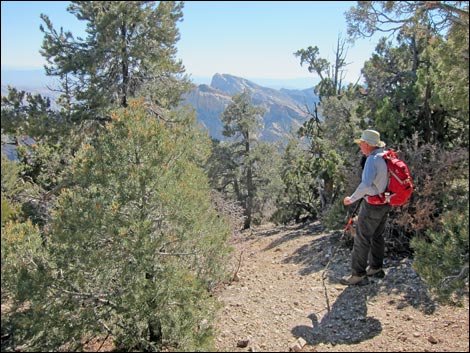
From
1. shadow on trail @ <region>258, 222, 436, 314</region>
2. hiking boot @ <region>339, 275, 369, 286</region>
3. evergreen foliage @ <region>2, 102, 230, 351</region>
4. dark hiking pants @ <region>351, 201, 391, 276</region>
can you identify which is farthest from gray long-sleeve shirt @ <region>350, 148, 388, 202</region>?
evergreen foliage @ <region>2, 102, 230, 351</region>

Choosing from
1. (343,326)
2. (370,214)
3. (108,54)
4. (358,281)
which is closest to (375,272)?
(358,281)

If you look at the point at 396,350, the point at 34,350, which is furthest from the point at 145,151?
the point at 396,350

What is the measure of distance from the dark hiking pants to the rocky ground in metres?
0.32

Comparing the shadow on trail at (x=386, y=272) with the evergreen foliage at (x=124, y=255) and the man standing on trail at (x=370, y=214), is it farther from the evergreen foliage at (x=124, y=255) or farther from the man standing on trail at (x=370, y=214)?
the evergreen foliage at (x=124, y=255)

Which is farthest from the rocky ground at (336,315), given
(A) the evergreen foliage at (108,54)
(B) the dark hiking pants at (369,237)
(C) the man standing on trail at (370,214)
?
(A) the evergreen foliage at (108,54)

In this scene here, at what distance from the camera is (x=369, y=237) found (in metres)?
5.18

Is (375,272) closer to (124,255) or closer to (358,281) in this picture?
(358,281)

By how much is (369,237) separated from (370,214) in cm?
40

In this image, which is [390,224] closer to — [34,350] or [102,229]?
[102,229]

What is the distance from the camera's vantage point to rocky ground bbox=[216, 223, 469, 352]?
3.98m

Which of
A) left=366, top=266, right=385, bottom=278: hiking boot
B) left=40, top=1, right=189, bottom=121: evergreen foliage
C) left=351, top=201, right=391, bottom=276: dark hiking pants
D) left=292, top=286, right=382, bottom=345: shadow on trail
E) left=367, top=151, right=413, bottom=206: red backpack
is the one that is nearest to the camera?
left=292, top=286, right=382, bottom=345: shadow on trail

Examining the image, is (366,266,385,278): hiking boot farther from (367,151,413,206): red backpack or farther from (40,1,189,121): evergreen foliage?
(40,1,189,121): evergreen foliage

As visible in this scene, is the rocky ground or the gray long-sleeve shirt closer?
the rocky ground

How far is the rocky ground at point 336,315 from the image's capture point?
3.98 metres
